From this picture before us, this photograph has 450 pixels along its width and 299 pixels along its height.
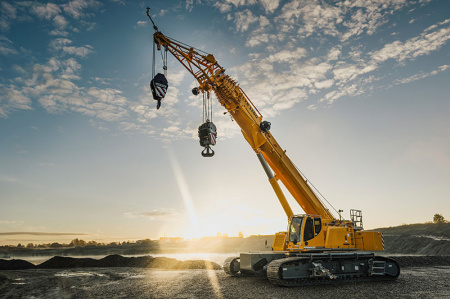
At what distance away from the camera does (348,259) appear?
12820 mm

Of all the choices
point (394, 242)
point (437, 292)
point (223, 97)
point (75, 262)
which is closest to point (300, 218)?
point (437, 292)

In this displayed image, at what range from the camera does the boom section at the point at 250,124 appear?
1395cm

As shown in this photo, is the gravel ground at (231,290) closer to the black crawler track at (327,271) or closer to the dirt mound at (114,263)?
the black crawler track at (327,271)

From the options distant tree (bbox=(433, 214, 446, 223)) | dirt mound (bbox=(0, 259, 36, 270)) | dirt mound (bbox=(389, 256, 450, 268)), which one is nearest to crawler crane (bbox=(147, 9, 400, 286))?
dirt mound (bbox=(389, 256, 450, 268))

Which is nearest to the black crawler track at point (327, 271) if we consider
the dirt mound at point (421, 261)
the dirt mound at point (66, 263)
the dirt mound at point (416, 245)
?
the dirt mound at point (421, 261)

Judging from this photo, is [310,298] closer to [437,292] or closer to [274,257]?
[274,257]

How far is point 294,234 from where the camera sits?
12.6m

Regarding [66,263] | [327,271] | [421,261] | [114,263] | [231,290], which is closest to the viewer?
[231,290]

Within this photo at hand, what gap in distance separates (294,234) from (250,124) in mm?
5328

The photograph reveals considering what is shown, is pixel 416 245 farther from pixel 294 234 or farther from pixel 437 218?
pixel 294 234

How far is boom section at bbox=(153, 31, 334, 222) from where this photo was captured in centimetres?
1395

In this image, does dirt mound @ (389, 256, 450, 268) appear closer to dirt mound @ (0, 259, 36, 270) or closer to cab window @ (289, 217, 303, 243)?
cab window @ (289, 217, 303, 243)

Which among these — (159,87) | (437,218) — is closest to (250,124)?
(159,87)

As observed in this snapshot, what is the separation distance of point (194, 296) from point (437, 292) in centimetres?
840
